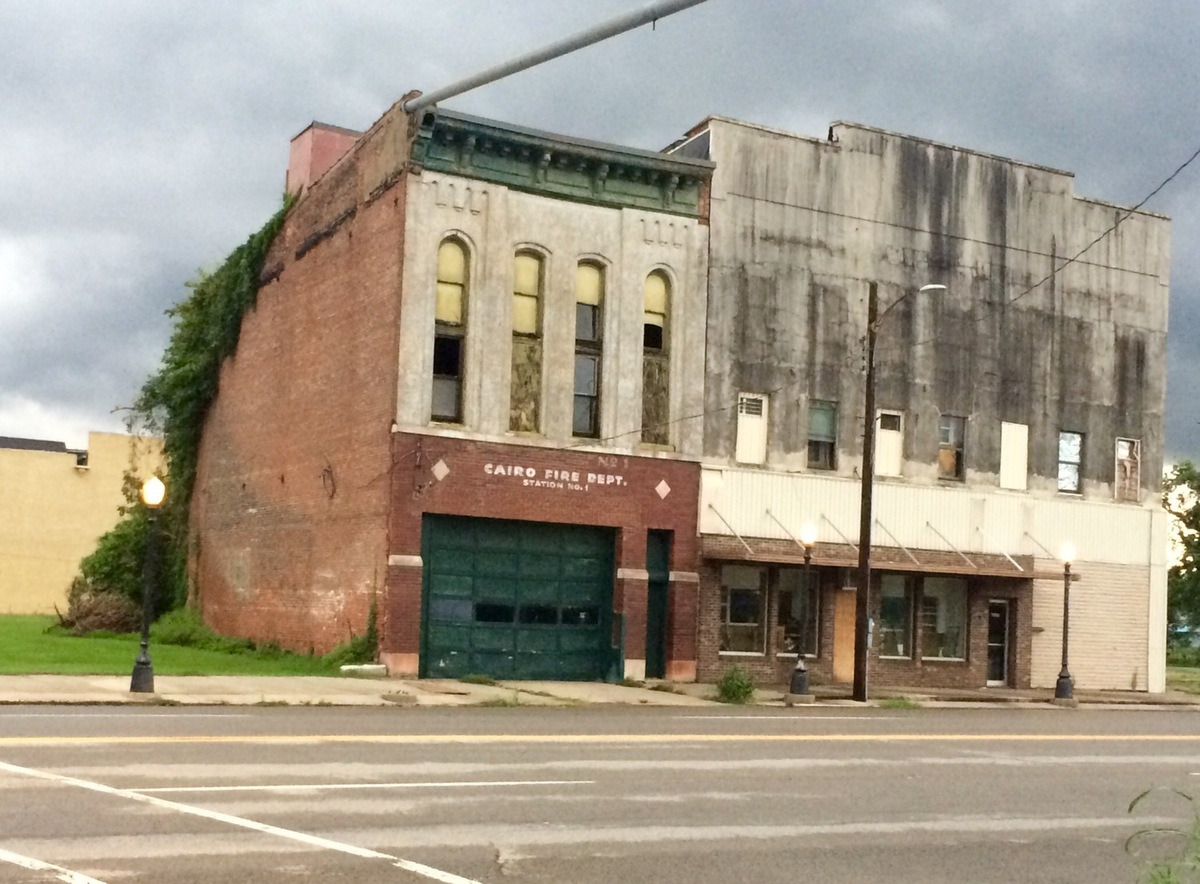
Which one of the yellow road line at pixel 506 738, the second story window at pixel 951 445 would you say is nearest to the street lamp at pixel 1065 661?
Result: the second story window at pixel 951 445

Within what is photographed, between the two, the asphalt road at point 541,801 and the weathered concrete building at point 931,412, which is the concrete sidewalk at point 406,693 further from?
the weathered concrete building at point 931,412

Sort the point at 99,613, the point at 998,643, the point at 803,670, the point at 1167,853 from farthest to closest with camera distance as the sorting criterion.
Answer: the point at 99,613 < the point at 998,643 < the point at 803,670 < the point at 1167,853

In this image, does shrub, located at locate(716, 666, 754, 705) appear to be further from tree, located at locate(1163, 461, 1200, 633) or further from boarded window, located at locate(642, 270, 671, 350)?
tree, located at locate(1163, 461, 1200, 633)

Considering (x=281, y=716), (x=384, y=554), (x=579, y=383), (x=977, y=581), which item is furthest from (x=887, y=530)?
(x=281, y=716)

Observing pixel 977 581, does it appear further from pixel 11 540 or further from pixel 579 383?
pixel 11 540

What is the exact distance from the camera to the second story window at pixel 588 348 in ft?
101

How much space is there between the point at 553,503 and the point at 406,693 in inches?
261

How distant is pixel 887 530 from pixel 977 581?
2.95 meters

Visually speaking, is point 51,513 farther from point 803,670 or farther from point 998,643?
point 803,670

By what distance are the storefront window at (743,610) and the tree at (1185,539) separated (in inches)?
2103

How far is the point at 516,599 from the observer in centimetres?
3002

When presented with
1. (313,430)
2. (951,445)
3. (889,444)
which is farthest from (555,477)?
(951,445)

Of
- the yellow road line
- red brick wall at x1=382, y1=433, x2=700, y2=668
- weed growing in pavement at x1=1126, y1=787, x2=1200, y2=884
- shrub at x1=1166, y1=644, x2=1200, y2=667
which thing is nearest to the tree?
shrub at x1=1166, y1=644, x2=1200, y2=667

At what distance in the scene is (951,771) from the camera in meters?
16.0
